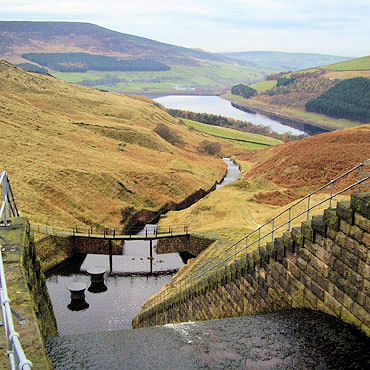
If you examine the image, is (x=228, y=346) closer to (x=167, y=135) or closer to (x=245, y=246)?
(x=245, y=246)


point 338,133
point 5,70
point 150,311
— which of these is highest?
point 5,70

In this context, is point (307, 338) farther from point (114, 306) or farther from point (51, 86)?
point (51, 86)

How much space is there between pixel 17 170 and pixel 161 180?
22.9 meters

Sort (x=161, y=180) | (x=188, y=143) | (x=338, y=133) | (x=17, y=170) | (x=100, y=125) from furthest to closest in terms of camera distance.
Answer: (x=188, y=143)
(x=100, y=125)
(x=338, y=133)
(x=161, y=180)
(x=17, y=170)

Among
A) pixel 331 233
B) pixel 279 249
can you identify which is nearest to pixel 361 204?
pixel 331 233

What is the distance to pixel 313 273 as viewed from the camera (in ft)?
37.0

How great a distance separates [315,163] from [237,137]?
255 feet

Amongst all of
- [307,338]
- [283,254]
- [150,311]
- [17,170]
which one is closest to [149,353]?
[307,338]

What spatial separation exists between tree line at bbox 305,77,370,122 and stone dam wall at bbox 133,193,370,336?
560 ft

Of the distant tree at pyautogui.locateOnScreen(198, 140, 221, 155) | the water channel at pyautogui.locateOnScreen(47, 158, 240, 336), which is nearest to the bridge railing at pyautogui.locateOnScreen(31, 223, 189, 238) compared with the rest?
the water channel at pyautogui.locateOnScreen(47, 158, 240, 336)

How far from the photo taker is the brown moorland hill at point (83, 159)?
4853cm

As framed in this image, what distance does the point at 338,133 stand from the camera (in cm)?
6881

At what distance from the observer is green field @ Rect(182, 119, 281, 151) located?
408 feet

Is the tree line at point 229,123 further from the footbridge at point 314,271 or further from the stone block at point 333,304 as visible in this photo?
the stone block at point 333,304
